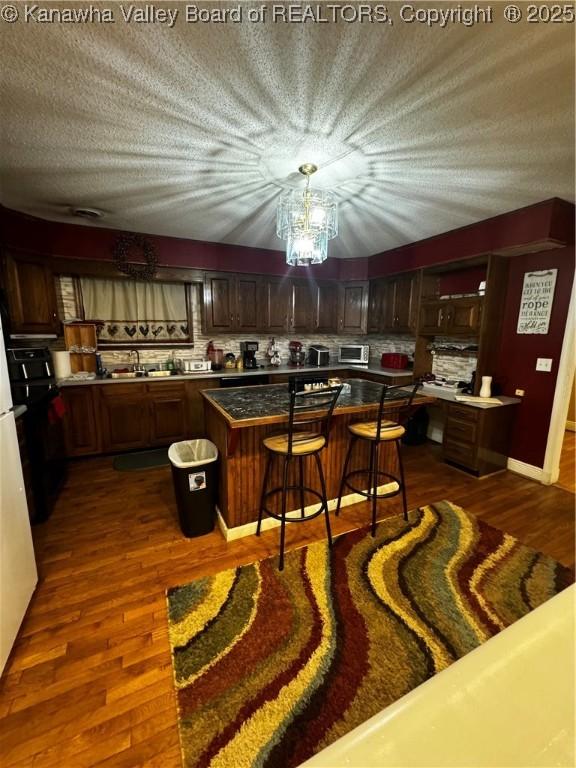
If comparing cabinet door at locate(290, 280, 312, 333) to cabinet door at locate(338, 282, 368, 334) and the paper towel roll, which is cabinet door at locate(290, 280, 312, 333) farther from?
the paper towel roll

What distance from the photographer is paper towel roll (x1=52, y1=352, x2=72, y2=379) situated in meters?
3.52

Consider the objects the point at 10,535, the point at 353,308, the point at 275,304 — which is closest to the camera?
the point at 10,535

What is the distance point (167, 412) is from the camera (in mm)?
3879

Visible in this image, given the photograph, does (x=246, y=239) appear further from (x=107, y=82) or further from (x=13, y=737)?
(x=13, y=737)

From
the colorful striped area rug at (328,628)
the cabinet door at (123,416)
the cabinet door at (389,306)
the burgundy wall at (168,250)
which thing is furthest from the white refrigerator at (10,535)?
the cabinet door at (389,306)

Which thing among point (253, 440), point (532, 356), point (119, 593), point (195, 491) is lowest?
point (119, 593)

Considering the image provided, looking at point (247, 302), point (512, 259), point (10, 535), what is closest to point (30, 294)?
point (247, 302)

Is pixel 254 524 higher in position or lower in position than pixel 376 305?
lower

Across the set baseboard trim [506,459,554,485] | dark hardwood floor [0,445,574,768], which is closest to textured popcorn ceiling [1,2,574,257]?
baseboard trim [506,459,554,485]

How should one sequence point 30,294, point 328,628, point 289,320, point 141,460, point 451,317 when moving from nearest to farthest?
1. point 328,628
2. point 30,294
3. point 141,460
4. point 451,317
5. point 289,320

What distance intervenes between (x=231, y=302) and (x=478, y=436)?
11.3 ft

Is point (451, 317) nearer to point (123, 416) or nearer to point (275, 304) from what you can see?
point (275, 304)

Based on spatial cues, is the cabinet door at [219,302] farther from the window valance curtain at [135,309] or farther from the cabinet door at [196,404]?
the cabinet door at [196,404]

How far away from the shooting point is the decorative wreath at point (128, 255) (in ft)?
12.0
